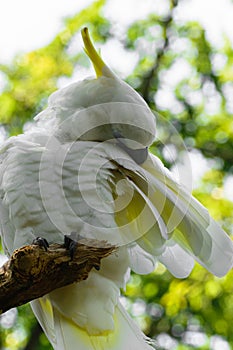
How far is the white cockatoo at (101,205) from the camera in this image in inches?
108

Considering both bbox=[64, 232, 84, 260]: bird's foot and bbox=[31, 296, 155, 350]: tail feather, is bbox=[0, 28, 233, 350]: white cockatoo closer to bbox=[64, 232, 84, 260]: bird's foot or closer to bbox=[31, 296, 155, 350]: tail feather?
bbox=[31, 296, 155, 350]: tail feather

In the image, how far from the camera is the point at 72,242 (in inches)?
94.9

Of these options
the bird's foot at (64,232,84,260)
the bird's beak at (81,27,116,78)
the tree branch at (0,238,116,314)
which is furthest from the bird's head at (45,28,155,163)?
the tree branch at (0,238,116,314)

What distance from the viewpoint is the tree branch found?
2.33 metres

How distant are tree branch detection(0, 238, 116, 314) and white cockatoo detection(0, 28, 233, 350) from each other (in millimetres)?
295

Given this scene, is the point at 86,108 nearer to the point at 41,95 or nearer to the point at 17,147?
the point at 17,147

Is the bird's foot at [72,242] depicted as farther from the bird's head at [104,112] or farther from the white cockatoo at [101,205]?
the bird's head at [104,112]

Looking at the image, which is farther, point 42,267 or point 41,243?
point 41,243

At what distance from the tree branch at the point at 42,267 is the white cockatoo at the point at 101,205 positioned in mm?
295

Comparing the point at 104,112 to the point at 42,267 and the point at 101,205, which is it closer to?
the point at 101,205

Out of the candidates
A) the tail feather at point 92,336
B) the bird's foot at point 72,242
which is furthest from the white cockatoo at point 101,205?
the bird's foot at point 72,242

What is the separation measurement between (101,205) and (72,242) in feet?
1.24

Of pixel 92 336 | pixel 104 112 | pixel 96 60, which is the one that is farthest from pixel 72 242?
pixel 96 60

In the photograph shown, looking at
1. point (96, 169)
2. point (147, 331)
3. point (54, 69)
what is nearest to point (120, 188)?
point (96, 169)
